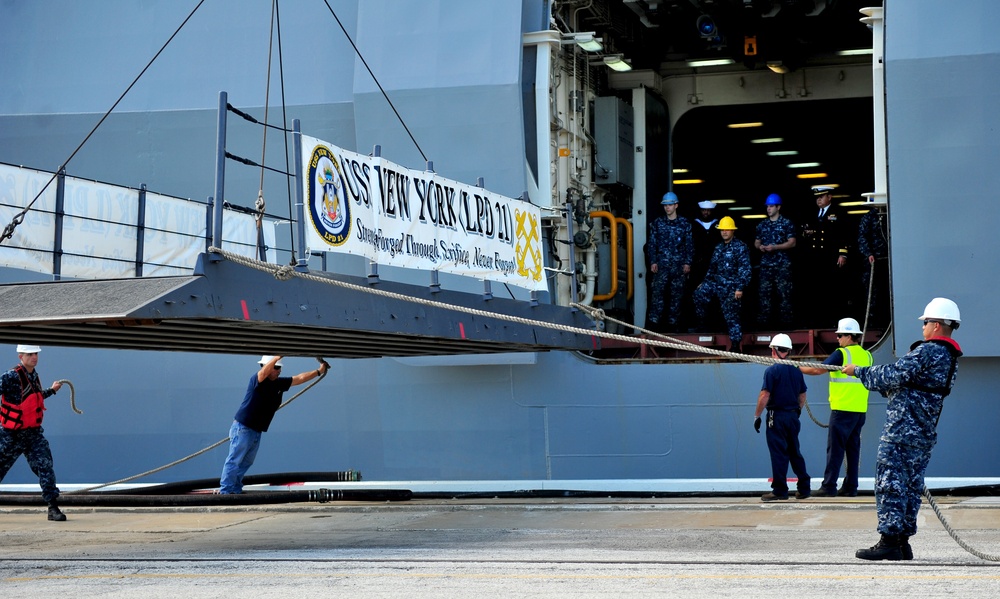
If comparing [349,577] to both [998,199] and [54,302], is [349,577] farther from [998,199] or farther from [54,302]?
[998,199]

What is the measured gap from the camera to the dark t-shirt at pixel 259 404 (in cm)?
1005

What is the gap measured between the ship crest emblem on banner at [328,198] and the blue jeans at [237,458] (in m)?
3.15

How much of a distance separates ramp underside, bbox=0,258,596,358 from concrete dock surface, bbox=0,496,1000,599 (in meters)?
1.41

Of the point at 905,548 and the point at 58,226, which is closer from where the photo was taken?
the point at 905,548

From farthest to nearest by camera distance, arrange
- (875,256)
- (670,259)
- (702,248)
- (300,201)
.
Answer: (702,248) < (670,259) < (875,256) < (300,201)

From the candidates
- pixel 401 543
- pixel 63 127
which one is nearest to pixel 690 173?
pixel 63 127

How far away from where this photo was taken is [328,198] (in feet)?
24.4

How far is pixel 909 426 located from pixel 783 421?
12.3 ft

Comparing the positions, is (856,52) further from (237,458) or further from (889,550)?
(889,550)

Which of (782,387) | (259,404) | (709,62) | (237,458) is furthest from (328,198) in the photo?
(709,62)

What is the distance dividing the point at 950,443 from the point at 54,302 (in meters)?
7.41

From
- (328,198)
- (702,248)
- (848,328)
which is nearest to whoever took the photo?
(328,198)

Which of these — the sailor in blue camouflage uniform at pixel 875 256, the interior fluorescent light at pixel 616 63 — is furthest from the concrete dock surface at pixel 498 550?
the interior fluorescent light at pixel 616 63

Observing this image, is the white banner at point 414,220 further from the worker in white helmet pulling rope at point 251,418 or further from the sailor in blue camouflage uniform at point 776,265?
the sailor in blue camouflage uniform at point 776,265
